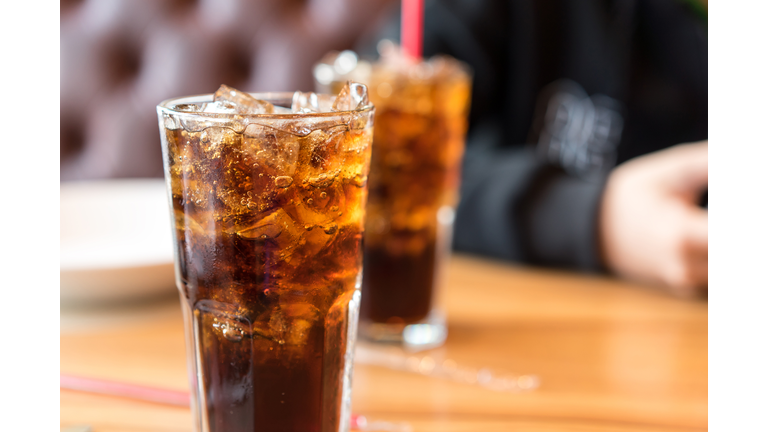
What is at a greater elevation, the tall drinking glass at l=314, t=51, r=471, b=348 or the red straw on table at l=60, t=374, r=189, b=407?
the tall drinking glass at l=314, t=51, r=471, b=348

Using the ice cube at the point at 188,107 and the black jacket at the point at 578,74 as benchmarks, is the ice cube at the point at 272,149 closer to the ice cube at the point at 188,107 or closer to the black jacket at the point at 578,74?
the ice cube at the point at 188,107

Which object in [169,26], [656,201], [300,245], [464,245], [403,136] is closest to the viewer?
[300,245]

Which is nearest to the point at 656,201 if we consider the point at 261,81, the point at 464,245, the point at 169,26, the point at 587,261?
the point at 587,261

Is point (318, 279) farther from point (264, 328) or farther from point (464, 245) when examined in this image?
point (464, 245)

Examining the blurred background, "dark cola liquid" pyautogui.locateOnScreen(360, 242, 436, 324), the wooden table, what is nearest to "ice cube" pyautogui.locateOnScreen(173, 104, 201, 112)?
the wooden table

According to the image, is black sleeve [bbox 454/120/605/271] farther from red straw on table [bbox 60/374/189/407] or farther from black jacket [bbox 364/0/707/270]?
red straw on table [bbox 60/374/189/407]

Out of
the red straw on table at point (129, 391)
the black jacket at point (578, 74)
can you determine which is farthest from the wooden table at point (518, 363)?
the black jacket at point (578, 74)
